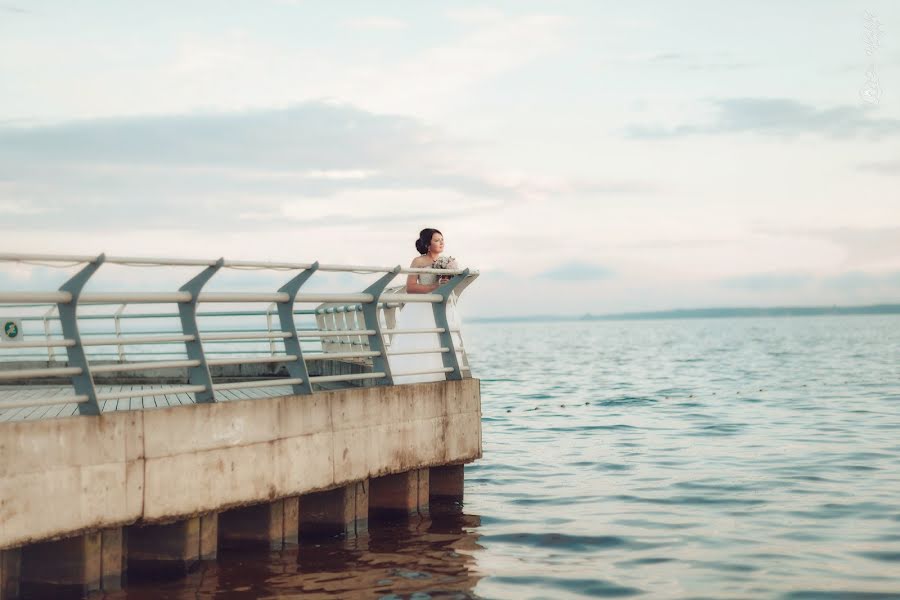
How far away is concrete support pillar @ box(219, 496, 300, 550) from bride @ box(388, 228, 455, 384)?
269cm

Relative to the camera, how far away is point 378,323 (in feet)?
41.0

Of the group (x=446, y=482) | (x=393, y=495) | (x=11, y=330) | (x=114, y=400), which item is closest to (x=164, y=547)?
(x=114, y=400)

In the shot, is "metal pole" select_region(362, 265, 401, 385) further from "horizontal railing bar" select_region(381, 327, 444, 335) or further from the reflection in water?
the reflection in water

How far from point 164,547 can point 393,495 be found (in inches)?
143

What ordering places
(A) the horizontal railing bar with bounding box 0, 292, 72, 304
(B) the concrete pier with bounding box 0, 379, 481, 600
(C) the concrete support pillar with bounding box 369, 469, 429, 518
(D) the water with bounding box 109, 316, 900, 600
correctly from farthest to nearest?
(C) the concrete support pillar with bounding box 369, 469, 429, 518, (D) the water with bounding box 109, 316, 900, 600, (B) the concrete pier with bounding box 0, 379, 481, 600, (A) the horizontal railing bar with bounding box 0, 292, 72, 304

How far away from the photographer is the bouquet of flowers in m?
13.9

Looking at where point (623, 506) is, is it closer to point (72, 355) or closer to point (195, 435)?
point (195, 435)

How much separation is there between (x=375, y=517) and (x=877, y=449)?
38.6 feet

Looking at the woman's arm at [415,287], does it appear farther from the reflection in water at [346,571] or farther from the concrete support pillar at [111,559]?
→ the concrete support pillar at [111,559]

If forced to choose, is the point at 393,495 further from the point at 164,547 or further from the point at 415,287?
the point at 164,547

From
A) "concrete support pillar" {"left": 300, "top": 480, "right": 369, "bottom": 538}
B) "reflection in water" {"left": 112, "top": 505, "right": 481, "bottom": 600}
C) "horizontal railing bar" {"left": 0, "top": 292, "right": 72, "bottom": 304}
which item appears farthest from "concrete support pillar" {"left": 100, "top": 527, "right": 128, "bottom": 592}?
"concrete support pillar" {"left": 300, "top": 480, "right": 369, "bottom": 538}

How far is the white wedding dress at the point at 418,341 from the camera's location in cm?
1371

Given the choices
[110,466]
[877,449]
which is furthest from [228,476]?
[877,449]

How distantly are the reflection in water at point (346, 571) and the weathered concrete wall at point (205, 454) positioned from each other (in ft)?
2.28
